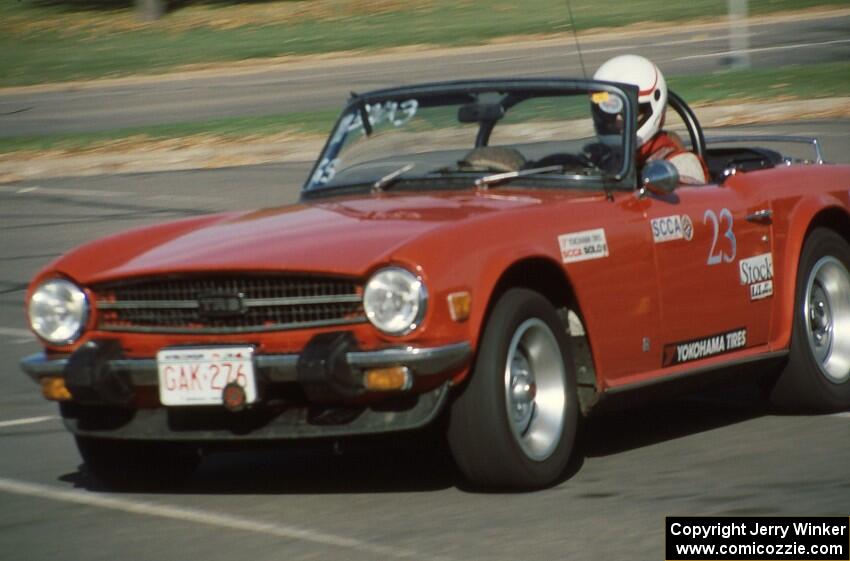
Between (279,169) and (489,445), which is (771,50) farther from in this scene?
(489,445)

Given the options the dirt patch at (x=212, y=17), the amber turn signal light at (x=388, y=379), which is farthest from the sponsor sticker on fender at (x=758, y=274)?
the dirt patch at (x=212, y=17)

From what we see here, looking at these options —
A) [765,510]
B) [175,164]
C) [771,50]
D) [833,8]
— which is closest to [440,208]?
[765,510]

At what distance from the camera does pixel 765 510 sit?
553 centimetres

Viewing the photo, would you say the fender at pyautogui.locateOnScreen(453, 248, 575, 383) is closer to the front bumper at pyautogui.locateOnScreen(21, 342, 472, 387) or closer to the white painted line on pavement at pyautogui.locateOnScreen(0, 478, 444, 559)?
the front bumper at pyautogui.locateOnScreen(21, 342, 472, 387)

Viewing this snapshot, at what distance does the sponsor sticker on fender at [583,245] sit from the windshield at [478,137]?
1.58ft

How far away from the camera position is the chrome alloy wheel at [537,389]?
591 cm

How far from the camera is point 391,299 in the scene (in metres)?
5.54

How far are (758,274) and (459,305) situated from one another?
198 cm

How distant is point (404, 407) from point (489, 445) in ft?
1.05

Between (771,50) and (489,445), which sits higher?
(489,445)

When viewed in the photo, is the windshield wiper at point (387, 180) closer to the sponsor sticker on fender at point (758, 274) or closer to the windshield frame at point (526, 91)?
the windshield frame at point (526, 91)

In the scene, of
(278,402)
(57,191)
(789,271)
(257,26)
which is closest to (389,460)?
(278,402)

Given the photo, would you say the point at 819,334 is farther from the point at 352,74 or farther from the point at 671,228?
the point at 352,74

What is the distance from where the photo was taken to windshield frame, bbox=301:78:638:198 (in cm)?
669
